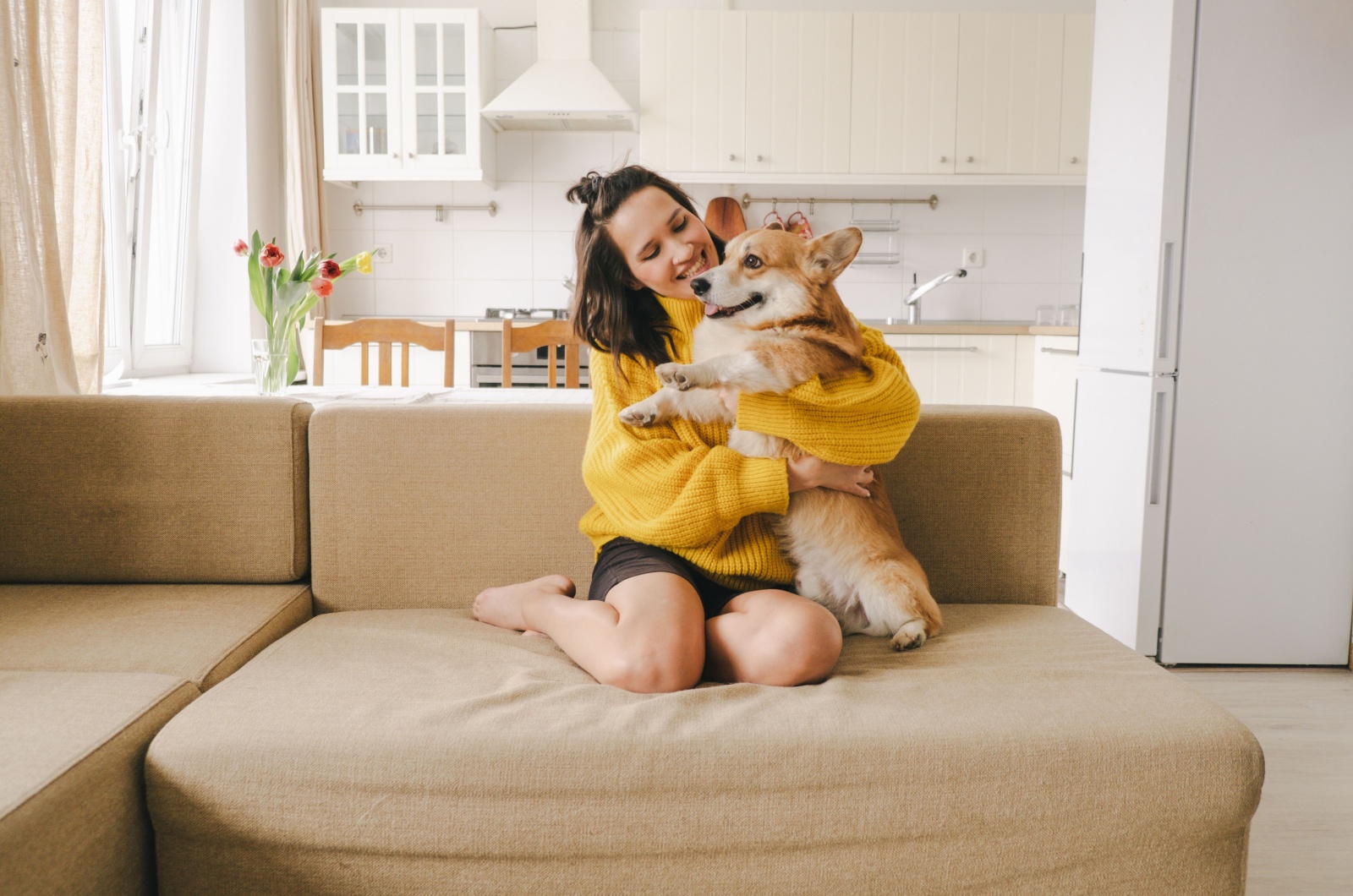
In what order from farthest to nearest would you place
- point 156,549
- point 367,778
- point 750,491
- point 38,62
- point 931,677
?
point 38,62 → point 156,549 → point 750,491 → point 931,677 → point 367,778

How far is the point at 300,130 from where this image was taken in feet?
13.0

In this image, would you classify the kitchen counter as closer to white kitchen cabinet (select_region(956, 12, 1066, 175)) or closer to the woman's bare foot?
white kitchen cabinet (select_region(956, 12, 1066, 175))

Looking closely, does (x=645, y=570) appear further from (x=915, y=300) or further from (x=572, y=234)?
(x=572, y=234)

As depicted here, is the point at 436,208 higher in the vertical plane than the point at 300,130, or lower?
lower

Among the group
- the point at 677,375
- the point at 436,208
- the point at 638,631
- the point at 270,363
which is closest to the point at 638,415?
the point at 677,375

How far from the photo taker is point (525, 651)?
1.31 metres

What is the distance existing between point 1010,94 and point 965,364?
4.10ft

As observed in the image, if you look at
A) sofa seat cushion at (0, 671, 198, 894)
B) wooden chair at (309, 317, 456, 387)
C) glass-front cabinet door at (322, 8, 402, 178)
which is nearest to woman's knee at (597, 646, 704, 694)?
sofa seat cushion at (0, 671, 198, 894)

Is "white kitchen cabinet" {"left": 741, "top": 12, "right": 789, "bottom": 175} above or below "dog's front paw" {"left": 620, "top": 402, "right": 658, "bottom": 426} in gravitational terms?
above

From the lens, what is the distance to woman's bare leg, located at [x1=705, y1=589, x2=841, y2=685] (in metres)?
1.17

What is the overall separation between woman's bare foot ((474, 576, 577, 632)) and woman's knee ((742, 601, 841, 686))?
398 mm

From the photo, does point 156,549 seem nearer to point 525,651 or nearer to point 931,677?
point 525,651

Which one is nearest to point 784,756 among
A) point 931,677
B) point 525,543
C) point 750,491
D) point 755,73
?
point 931,677

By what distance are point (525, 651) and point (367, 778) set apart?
348 millimetres
